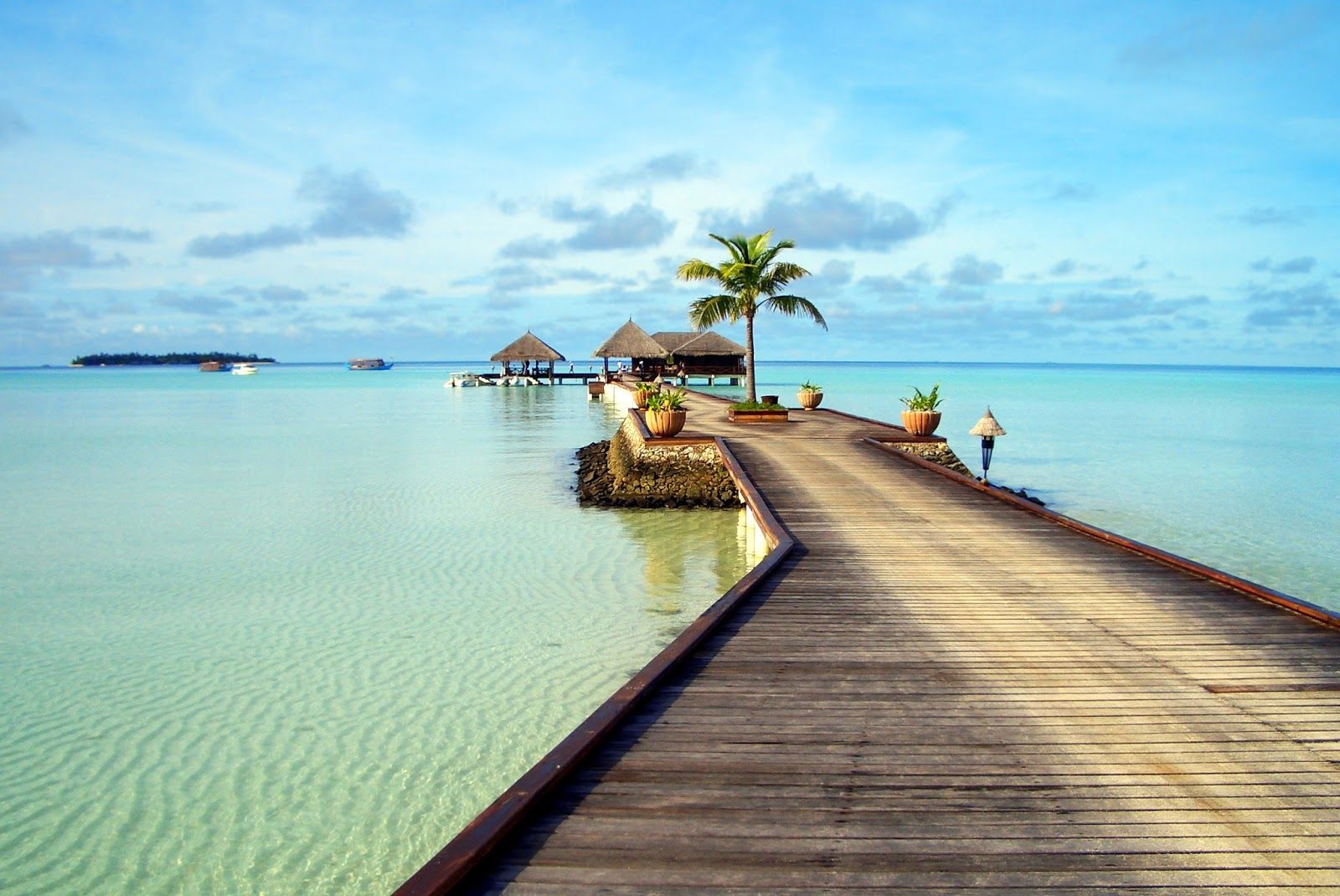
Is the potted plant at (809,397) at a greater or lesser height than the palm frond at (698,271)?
lesser

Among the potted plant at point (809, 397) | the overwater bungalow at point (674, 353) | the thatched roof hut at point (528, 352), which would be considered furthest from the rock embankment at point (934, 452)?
the thatched roof hut at point (528, 352)

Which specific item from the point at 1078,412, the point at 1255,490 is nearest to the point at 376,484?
the point at 1255,490

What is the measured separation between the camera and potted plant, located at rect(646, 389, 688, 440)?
1842 cm

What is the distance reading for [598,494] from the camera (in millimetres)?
18141

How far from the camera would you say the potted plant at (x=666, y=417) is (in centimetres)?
1842

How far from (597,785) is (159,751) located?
188 inches

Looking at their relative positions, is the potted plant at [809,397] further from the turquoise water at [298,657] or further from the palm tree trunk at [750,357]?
the turquoise water at [298,657]

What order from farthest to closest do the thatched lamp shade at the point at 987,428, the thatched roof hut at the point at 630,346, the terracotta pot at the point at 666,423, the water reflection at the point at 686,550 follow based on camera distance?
the thatched roof hut at the point at 630,346
the terracotta pot at the point at 666,423
the thatched lamp shade at the point at 987,428
the water reflection at the point at 686,550

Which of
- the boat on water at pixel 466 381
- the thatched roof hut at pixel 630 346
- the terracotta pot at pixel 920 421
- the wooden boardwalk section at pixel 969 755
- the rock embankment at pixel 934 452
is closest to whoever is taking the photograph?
the wooden boardwalk section at pixel 969 755

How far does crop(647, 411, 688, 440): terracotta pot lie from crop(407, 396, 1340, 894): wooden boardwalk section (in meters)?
10.9

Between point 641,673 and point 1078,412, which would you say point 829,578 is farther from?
point 1078,412

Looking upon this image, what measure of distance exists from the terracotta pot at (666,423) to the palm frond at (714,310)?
573 cm

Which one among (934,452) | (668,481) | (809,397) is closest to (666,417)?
(668,481)

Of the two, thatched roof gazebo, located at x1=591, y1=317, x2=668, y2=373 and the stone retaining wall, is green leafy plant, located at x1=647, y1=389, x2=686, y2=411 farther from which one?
thatched roof gazebo, located at x1=591, y1=317, x2=668, y2=373
